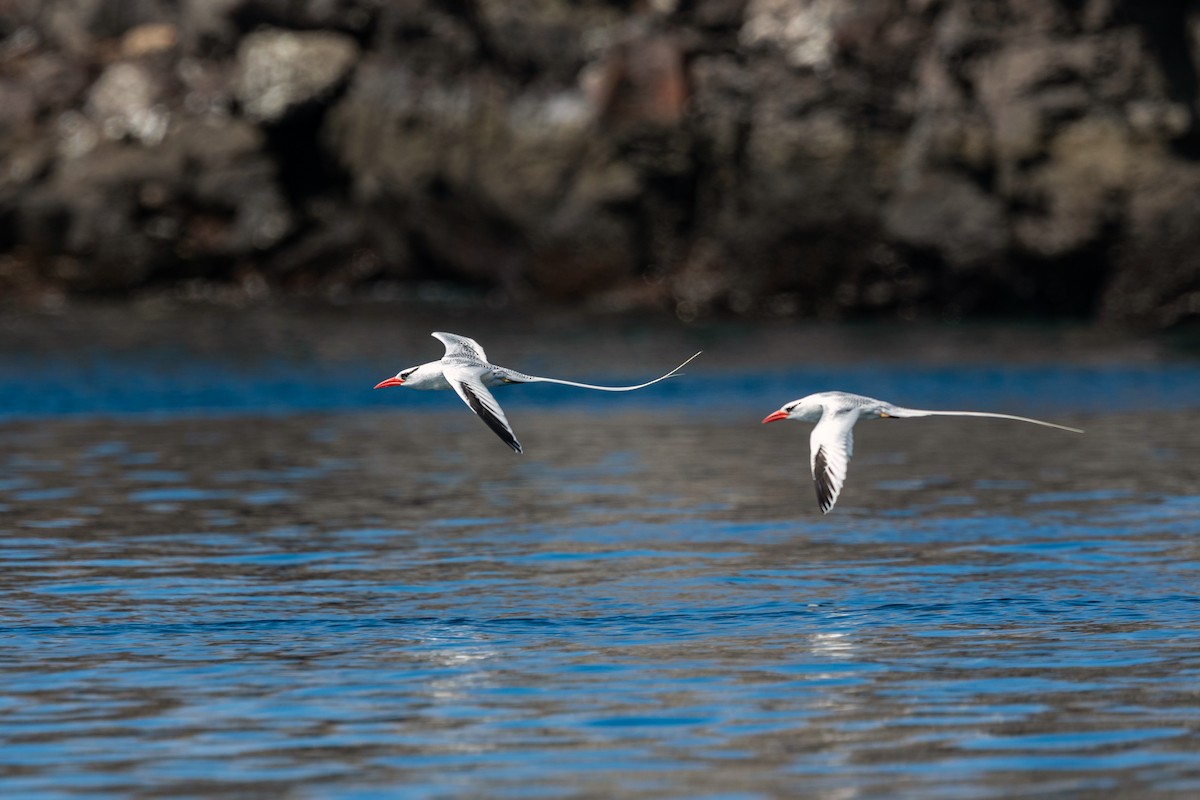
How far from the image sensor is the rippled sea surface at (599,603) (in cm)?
1039

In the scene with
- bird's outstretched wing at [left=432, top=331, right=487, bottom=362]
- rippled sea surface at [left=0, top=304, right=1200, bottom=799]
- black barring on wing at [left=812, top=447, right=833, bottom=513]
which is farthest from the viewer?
bird's outstretched wing at [left=432, top=331, right=487, bottom=362]

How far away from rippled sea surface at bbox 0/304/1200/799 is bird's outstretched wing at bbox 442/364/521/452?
1.34 m

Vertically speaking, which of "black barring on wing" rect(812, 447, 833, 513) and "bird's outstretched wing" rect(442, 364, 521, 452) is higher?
"bird's outstretched wing" rect(442, 364, 521, 452)

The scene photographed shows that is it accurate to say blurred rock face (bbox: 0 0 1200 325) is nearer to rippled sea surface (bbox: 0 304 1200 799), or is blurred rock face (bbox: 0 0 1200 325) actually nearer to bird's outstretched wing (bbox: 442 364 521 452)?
rippled sea surface (bbox: 0 304 1200 799)

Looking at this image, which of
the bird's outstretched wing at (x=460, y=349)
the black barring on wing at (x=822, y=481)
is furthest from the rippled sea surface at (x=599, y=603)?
the bird's outstretched wing at (x=460, y=349)

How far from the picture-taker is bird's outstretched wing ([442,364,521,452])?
14.6m

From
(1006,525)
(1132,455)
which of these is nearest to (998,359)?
(1132,455)

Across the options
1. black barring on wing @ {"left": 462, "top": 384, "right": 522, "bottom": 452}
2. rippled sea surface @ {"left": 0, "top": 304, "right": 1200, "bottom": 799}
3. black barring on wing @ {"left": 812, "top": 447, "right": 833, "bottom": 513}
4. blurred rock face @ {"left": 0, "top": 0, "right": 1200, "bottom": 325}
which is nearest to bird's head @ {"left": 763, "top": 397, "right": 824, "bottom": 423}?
black barring on wing @ {"left": 812, "top": 447, "right": 833, "bottom": 513}

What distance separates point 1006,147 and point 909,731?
3661 cm

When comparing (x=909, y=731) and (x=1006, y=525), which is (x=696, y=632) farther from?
(x=1006, y=525)

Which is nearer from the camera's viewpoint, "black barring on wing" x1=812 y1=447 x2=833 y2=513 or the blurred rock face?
"black barring on wing" x1=812 y1=447 x2=833 y2=513

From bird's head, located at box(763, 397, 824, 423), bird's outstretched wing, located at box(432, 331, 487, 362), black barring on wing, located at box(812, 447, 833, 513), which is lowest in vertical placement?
black barring on wing, located at box(812, 447, 833, 513)

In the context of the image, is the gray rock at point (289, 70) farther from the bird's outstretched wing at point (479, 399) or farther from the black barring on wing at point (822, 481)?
the black barring on wing at point (822, 481)

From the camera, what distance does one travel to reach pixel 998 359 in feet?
126
